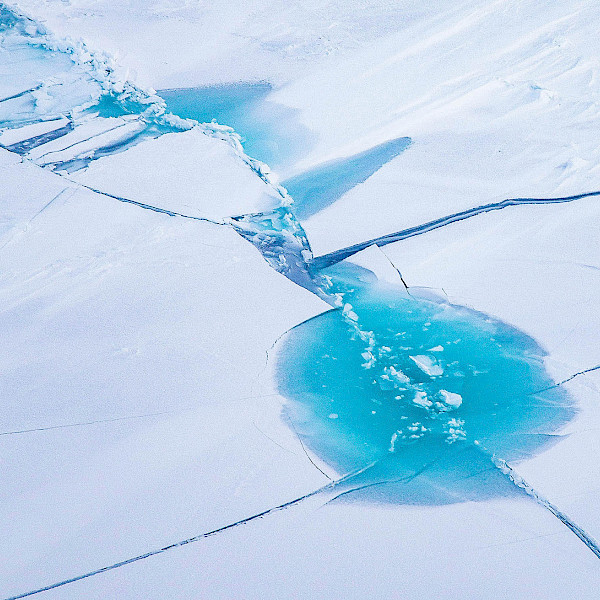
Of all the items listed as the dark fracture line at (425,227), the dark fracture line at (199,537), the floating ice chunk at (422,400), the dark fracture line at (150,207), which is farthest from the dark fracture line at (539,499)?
the dark fracture line at (150,207)

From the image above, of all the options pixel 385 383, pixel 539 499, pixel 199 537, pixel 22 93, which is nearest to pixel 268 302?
pixel 385 383

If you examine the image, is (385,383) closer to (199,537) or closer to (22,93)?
(199,537)

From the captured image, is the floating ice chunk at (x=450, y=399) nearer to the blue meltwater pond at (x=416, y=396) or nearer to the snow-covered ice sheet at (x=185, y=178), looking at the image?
the blue meltwater pond at (x=416, y=396)

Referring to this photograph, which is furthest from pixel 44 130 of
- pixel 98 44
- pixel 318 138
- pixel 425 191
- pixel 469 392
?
pixel 469 392

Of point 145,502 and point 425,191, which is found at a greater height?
point 425,191

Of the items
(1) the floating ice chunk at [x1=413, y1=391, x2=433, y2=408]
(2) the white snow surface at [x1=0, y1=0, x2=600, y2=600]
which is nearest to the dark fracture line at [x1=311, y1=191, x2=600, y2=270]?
(2) the white snow surface at [x1=0, y1=0, x2=600, y2=600]

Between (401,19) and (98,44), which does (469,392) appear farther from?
(98,44)
